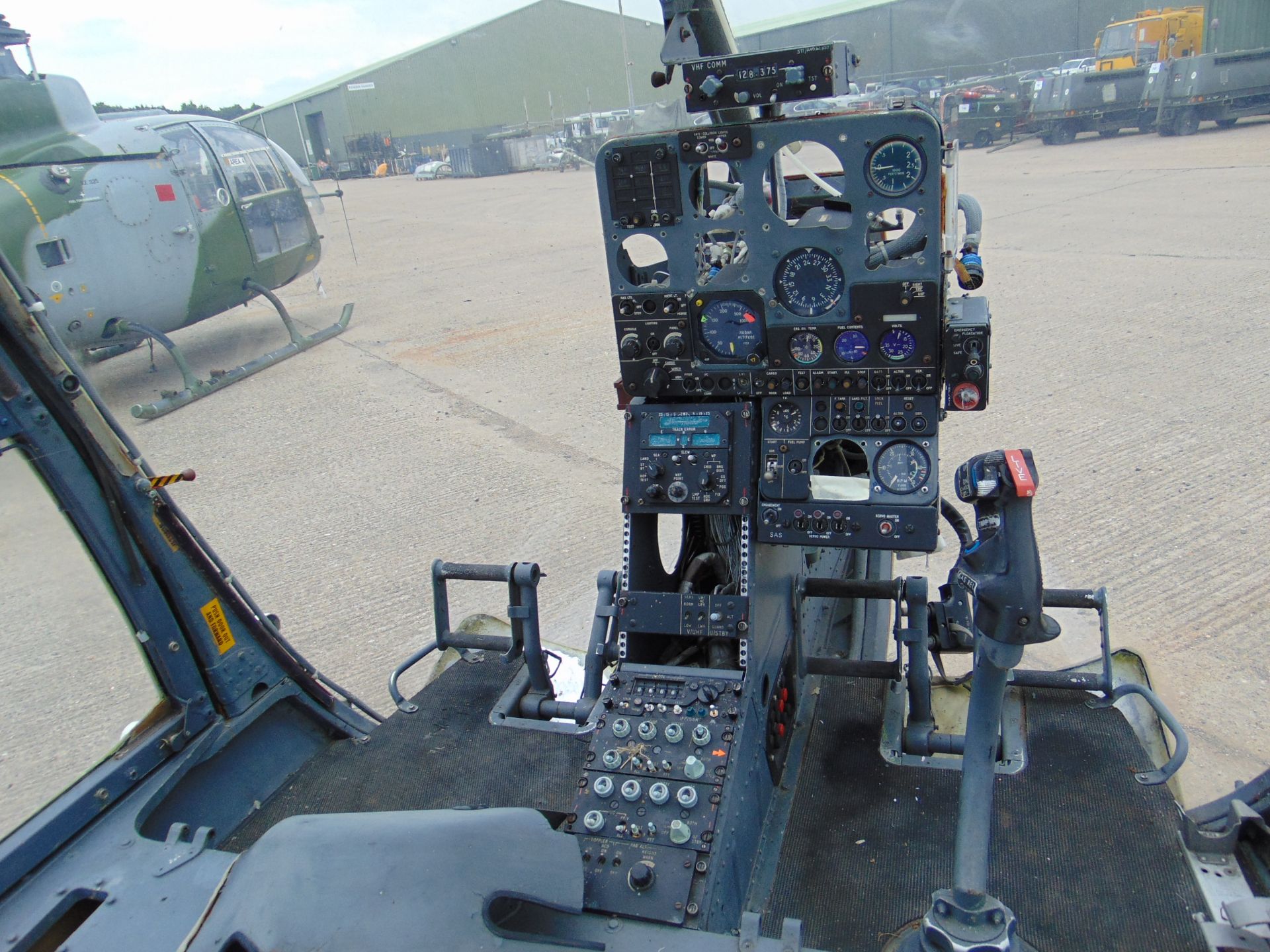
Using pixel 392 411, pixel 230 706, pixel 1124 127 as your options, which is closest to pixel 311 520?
pixel 392 411

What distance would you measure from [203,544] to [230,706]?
20.7 inches

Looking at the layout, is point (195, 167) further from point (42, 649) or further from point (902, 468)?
point (902, 468)

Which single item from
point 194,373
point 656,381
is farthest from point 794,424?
point 194,373

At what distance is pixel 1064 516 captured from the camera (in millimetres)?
4703

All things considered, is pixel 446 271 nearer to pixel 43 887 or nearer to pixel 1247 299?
pixel 1247 299

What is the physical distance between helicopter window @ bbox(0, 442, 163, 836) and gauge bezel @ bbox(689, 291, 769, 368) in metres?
1.81

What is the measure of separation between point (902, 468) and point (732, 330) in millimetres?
658

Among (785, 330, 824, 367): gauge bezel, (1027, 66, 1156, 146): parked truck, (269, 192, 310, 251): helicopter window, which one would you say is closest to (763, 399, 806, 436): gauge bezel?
(785, 330, 824, 367): gauge bezel

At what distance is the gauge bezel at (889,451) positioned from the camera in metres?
2.72

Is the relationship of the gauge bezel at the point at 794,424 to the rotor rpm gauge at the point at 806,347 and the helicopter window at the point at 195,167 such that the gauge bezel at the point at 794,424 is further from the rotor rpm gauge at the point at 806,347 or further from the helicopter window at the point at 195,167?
the helicopter window at the point at 195,167

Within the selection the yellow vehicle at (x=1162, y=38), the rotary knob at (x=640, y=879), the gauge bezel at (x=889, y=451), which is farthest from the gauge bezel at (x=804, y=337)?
the yellow vehicle at (x=1162, y=38)

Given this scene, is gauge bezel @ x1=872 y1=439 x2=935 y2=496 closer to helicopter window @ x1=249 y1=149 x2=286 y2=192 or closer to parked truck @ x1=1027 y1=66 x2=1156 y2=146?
helicopter window @ x1=249 y1=149 x2=286 y2=192

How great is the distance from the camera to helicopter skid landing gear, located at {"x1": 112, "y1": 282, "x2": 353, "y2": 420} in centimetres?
807

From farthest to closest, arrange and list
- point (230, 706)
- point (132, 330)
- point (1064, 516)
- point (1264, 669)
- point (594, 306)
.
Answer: point (594, 306)
point (132, 330)
point (1064, 516)
point (1264, 669)
point (230, 706)
